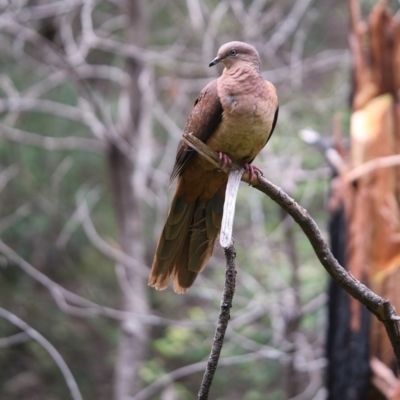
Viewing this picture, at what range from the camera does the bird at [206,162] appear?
2.76 metres

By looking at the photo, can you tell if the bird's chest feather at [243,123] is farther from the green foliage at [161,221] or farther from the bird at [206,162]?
the green foliage at [161,221]

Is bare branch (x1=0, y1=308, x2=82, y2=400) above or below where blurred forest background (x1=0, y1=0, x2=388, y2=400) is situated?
below

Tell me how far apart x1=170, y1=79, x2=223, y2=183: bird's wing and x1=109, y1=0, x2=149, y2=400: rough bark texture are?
3.52m

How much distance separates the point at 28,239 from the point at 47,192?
0.83 m

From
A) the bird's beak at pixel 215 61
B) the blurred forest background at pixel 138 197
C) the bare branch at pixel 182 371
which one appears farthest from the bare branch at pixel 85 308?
the bird's beak at pixel 215 61

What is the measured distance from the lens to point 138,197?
21.5ft

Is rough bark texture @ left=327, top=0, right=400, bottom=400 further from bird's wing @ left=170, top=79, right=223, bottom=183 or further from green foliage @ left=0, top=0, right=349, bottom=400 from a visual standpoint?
green foliage @ left=0, top=0, right=349, bottom=400

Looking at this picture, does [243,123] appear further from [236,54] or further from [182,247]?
[182,247]

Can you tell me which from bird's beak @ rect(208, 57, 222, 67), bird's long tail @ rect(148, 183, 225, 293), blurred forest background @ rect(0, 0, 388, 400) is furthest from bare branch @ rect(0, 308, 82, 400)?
bird's beak @ rect(208, 57, 222, 67)

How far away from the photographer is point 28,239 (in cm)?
852

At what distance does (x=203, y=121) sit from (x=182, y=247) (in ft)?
1.93

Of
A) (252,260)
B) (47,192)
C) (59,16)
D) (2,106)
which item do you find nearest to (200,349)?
(252,260)

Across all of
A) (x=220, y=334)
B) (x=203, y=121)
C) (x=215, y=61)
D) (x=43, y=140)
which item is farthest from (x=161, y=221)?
(x=220, y=334)

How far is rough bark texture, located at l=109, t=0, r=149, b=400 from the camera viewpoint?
6.28 meters
